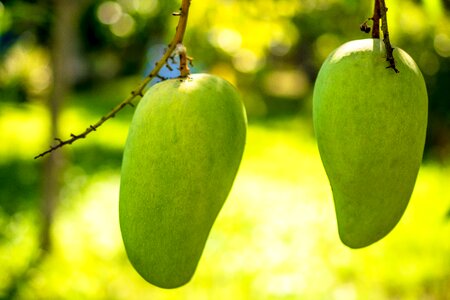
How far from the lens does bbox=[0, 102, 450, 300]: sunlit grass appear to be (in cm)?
293

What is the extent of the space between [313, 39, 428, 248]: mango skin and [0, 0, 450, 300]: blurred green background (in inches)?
10.0

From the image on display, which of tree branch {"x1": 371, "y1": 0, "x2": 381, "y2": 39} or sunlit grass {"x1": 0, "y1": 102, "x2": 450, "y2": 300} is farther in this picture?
Result: sunlit grass {"x1": 0, "y1": 102, "x2": 450, "y2": 300}

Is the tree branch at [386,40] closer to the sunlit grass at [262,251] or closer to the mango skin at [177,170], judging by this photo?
the mango skin at [177,170]

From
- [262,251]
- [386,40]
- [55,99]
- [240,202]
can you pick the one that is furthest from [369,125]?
[240,202]

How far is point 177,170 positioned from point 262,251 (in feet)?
9.61

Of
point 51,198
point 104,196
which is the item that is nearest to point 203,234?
point 51,198

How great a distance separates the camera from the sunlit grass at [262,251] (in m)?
2.93

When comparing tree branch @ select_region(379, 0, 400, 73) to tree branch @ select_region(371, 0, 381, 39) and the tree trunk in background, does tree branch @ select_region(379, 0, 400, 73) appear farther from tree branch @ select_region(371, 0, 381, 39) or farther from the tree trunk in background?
the tree trunk in background

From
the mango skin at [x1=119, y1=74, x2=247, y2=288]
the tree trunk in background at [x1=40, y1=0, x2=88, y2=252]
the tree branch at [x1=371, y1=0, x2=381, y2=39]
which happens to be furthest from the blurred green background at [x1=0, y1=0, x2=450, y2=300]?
the mango skin at [x1=119, y1=74, x2=247, y2=288]

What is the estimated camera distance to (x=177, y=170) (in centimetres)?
57

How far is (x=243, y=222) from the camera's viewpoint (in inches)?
153

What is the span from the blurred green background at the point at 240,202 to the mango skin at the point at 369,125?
254 mm

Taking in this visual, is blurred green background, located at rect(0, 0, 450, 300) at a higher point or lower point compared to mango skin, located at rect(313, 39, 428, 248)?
lower

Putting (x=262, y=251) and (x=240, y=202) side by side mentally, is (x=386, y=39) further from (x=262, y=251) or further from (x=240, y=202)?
(x=240, y=202)
